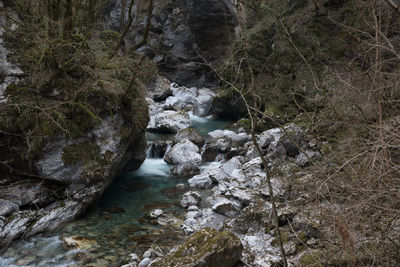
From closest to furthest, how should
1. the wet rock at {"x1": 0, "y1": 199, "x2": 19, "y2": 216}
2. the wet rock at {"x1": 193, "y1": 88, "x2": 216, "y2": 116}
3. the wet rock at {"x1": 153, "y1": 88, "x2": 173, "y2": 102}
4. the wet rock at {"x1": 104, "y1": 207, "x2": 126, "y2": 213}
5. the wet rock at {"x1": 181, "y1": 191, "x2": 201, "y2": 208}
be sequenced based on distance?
the wet rock at {"x1": 0, "y1": 199, "x2": 19, "y2": 216} < the wet rock at {"x1": 104, "y1": 207, "x2": 126, "y2": 213} < the wet rock at {"x1": 181, "y1": 191, "x2": 201, "y2": 208} < the wet rock at {"x1": 193, "y1": 88, "x2": 216, "y2": 116} < the wet rock at {"x1": 153, "y1": 88, "x2": 173, "y2": 102}

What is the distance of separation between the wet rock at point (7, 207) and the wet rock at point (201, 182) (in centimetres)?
396

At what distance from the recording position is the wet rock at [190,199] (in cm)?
625

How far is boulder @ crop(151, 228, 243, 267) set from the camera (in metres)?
3.34

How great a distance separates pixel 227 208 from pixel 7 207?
3.74 metres

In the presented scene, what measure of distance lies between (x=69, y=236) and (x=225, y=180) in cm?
379

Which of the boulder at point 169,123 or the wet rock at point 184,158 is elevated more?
the boulder at point 169,123

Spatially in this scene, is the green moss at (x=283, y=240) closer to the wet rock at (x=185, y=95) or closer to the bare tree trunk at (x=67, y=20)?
the bare tree trunk at (x=67, y=20)

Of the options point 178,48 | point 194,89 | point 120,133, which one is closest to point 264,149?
point 120,133

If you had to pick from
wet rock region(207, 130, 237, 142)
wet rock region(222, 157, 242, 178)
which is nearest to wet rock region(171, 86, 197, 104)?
wet rock region(207, 130, 237, 142)

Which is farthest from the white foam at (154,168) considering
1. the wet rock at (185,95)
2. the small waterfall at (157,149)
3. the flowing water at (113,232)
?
the wet rock at (185,95)

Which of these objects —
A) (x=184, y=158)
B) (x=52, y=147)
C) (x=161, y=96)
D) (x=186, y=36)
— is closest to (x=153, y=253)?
(x=52, y=147)

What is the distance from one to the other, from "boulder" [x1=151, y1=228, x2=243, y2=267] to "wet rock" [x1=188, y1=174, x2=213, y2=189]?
11.7ft

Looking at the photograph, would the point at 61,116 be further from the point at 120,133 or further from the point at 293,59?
the point at 293,59

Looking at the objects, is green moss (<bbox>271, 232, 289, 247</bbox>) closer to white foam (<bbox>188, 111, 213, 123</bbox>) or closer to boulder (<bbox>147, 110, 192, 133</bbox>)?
boulder (<bbox>147, 110, 192, 133</bbox>)
